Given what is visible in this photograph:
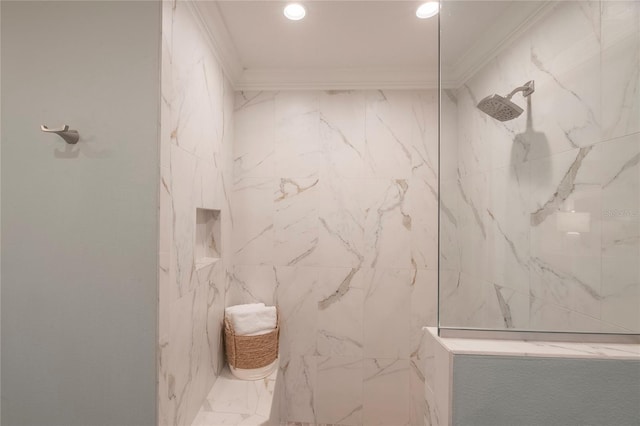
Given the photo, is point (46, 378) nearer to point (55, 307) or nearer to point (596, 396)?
point (55, 307)

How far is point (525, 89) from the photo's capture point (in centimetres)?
116

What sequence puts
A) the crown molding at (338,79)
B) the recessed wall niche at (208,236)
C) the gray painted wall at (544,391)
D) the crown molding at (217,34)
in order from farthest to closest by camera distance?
the crown molding at (338,79) → the recessed wall niche at (208,236) → the crown molding at (217,34) → the gray painted wall at (544,391)

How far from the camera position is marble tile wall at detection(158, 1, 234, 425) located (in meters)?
0.97

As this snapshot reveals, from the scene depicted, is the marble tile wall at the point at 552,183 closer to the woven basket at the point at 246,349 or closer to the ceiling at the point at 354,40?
the ceiling at the point at 354,40

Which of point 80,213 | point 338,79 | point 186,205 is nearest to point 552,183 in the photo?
point 338,79

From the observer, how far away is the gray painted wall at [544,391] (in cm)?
76

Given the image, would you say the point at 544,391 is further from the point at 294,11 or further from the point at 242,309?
the point at 294,11

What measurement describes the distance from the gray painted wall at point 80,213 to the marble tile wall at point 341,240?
36.7 inches

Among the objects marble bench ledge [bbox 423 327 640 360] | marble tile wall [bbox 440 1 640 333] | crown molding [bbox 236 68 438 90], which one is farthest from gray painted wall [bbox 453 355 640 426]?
crown molding [bbox 236 68 438 90]

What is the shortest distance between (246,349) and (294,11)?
72.0 inches

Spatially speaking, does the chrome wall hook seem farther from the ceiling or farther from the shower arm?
the shower arm

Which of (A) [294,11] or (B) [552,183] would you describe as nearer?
(B) [552,183]

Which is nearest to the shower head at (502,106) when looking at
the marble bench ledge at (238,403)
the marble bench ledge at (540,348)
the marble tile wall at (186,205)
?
the marble bench ledge at (540,348)

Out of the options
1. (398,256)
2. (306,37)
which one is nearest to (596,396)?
(398,256)
